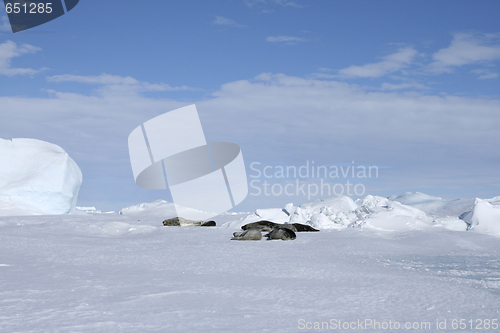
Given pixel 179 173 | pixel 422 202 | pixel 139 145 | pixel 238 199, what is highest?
pixel 139 145

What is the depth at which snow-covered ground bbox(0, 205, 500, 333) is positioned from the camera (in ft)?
10.2

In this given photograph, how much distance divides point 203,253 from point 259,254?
961mm

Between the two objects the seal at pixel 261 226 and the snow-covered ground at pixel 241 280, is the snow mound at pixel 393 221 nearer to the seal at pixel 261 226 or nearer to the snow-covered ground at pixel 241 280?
the snow-covered ground at pixel 241 280

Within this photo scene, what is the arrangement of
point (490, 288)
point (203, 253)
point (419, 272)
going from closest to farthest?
point (490, 288)
point (419, 272)
point (203, 253)

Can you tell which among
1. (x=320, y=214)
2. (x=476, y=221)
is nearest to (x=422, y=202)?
(x=476, y=221)

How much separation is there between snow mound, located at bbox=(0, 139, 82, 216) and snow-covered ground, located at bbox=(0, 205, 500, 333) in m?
11.3

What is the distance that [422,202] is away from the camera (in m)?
19.6

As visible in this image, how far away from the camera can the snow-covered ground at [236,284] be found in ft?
10.2

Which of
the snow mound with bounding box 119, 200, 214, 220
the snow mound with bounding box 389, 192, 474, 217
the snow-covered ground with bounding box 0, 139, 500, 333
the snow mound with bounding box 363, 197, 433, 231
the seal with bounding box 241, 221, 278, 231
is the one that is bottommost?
the snow mound with bounding box 119, 200, 214, 220

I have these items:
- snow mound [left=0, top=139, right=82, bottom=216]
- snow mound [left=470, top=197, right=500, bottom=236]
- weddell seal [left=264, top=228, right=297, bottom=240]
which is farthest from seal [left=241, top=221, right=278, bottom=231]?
snow mound [left=0, top=139, right=82, bottom=216]

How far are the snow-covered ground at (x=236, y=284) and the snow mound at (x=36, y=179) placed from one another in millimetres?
11315

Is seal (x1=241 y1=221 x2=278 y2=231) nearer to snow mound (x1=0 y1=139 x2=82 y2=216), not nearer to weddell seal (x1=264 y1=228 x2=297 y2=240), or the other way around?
weddell seal (x1=264 y1=228 x2=297 y2=240)

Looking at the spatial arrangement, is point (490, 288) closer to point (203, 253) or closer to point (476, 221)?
point (203, 253)

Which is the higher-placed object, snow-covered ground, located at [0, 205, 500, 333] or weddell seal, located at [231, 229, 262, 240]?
snow-covered ground, located at [0, 205, 500, 333]
